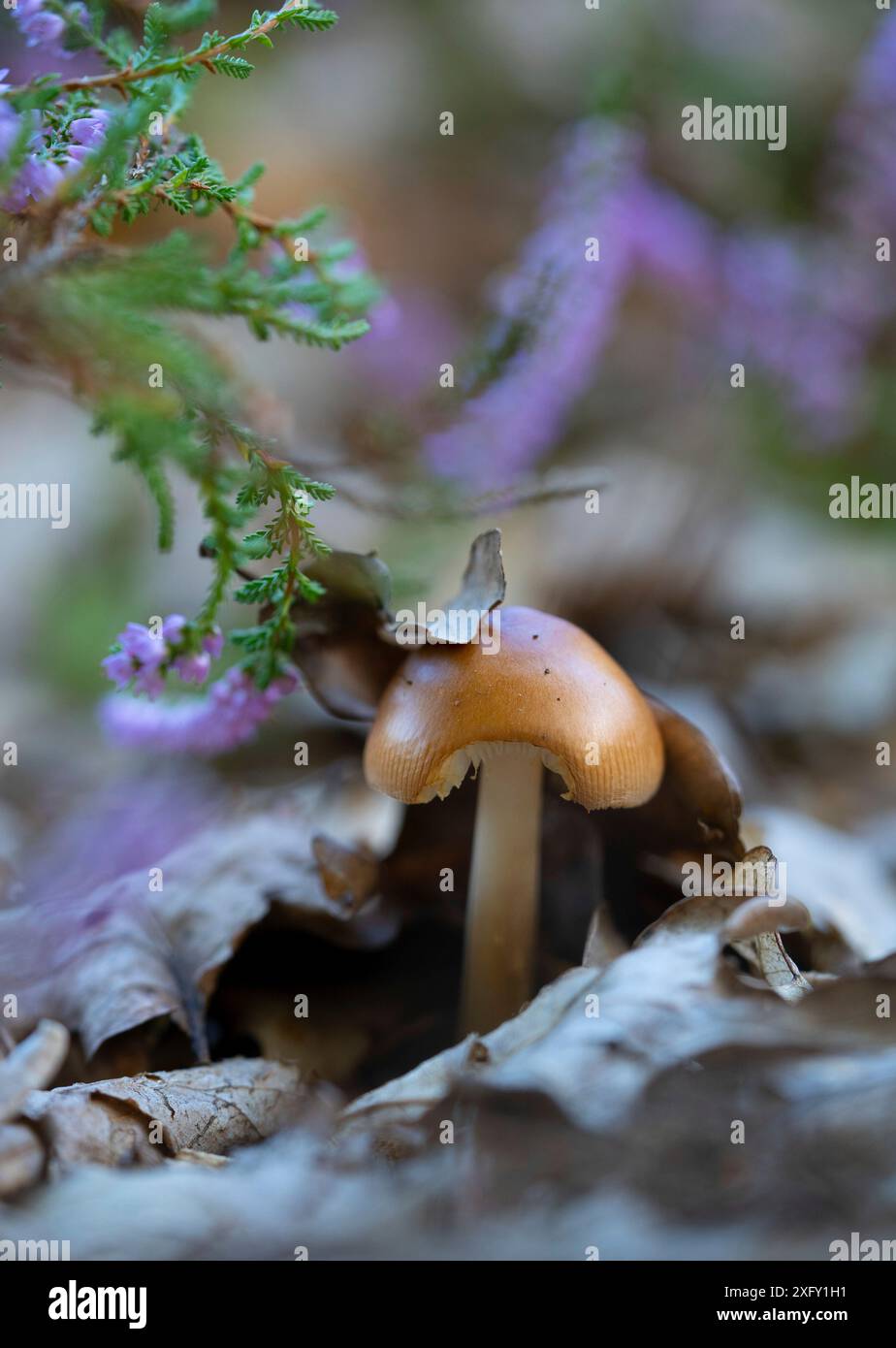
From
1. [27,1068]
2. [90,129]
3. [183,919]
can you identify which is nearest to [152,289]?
[90,129]

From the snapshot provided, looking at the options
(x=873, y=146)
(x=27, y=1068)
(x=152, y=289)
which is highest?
(x=873, y=146)

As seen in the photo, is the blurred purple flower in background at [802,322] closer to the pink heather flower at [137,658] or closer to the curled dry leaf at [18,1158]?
the pink heather flower at [137,658]

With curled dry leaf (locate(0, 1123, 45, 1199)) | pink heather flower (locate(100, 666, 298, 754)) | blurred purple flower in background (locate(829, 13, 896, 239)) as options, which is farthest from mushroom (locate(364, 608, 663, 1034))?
blurred purple flower in background (locate(829, 13, 896, 239))

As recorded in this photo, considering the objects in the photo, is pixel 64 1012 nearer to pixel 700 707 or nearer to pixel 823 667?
pixel 700 707

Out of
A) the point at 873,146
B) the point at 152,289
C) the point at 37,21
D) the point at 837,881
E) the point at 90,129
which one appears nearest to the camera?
the point at 152,289

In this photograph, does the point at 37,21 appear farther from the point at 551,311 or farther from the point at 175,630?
the point at 551,311

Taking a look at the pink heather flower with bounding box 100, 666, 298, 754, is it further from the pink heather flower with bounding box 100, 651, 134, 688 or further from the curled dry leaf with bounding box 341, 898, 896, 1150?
the curled dry leaf with bounding box 341, 898, 896, 1150

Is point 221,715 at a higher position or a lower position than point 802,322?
lower
